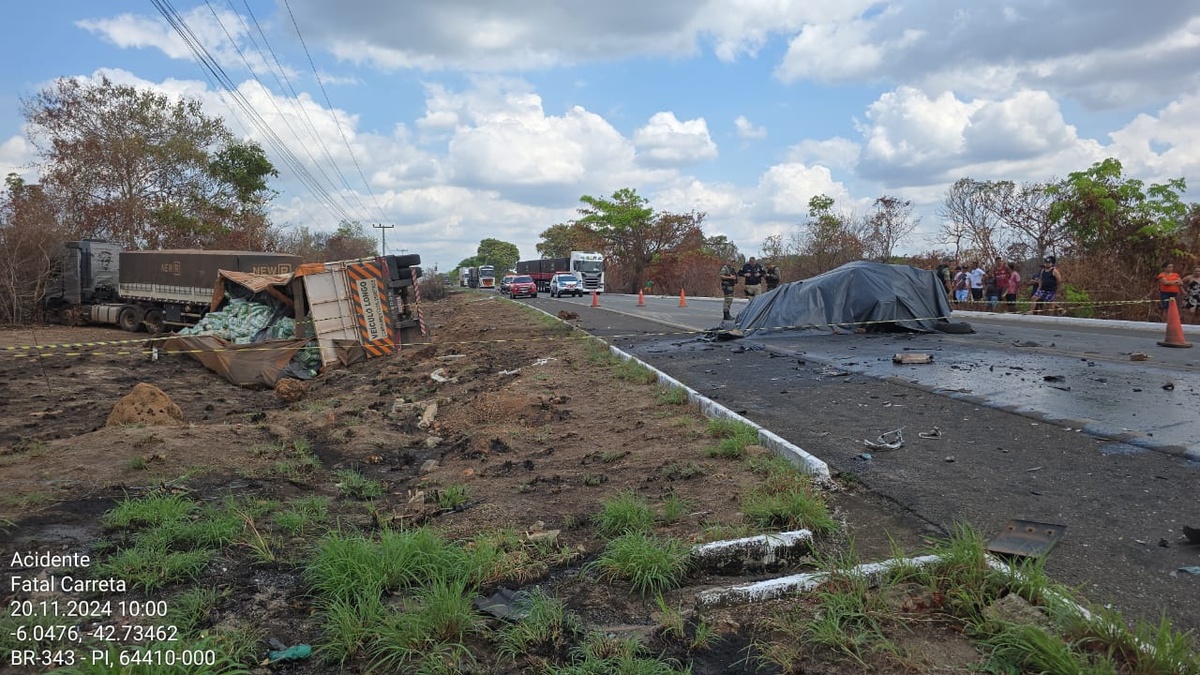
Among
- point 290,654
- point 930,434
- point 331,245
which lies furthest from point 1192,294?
point 331,245

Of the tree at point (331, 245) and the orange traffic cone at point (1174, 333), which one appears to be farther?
the tree at point (331, 245)

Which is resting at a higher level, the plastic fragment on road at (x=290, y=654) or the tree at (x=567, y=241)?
the tree at (x=567, y=241)

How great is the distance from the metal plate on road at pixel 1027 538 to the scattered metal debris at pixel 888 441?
1889mm

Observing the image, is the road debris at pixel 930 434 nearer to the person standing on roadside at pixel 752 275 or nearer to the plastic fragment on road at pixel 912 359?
the plastic fragment on road at pixel 912 359

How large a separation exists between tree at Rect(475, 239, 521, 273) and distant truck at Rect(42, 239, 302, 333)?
143 m

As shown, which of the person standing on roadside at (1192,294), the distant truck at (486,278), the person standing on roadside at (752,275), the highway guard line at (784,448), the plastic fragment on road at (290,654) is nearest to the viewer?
the plastic fragment on road at (290,654)

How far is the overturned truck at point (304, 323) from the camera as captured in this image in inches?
517

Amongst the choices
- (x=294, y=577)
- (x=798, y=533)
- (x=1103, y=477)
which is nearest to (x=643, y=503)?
(x=798, y=533)

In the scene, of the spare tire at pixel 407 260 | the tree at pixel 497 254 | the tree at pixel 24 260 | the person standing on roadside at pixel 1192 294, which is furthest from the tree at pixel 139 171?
the tree at pixel 497 254

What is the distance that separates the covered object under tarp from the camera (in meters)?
14.2

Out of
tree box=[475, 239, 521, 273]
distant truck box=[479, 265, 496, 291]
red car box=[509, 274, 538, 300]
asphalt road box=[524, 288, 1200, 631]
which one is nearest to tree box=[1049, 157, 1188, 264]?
asphalt road box=[524, 288, 1200, 631]

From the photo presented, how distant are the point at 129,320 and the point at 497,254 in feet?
484

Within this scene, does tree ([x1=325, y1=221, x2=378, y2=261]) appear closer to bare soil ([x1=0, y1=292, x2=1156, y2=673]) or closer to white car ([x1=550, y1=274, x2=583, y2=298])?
white car ([x1=550, y1=274, x2=583, y2=298])

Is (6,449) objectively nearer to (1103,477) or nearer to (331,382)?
(331,382)
